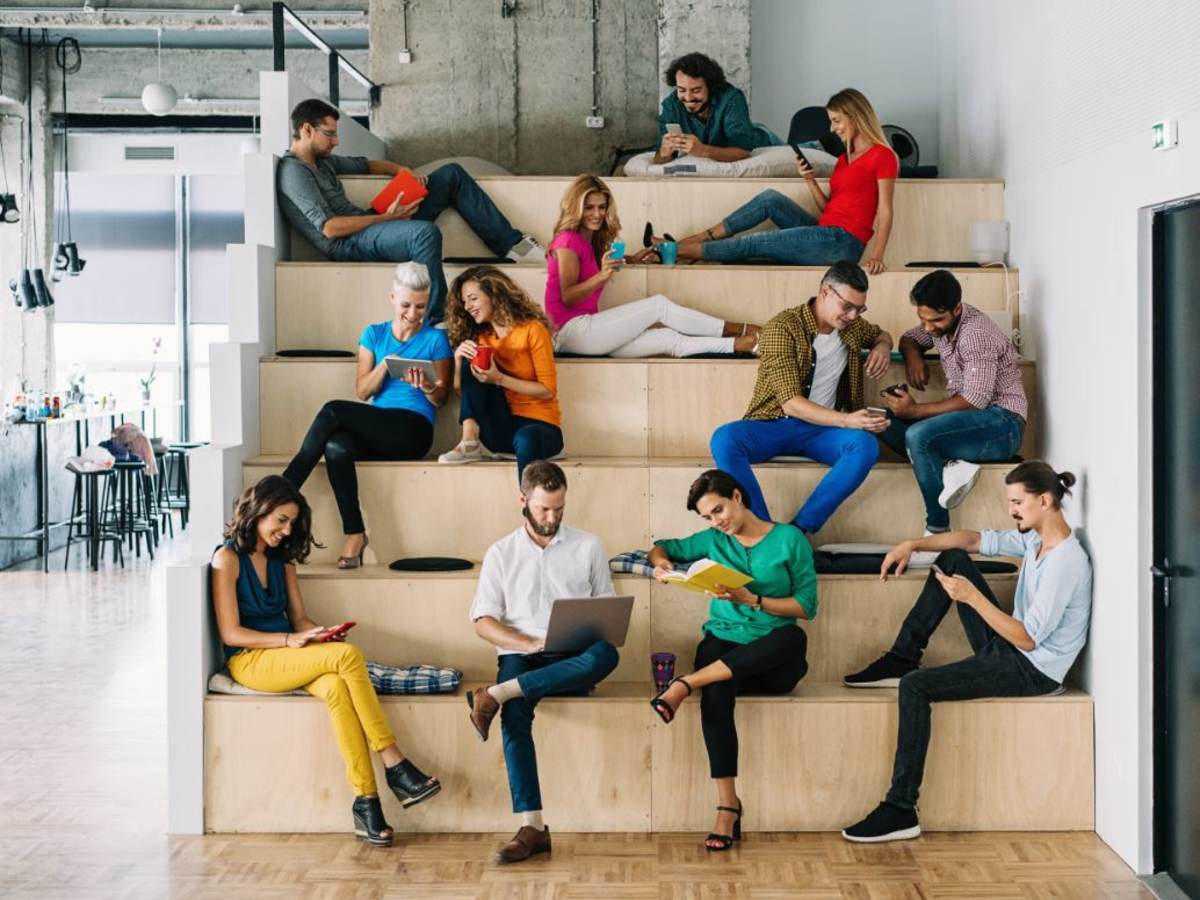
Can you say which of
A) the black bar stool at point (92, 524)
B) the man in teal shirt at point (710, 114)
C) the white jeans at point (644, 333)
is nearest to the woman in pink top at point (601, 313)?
the white jeans at point (644, 333)

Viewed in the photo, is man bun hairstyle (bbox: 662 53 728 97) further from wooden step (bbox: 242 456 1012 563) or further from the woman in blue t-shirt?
wooden step (bbox: 242 456 1012 563)

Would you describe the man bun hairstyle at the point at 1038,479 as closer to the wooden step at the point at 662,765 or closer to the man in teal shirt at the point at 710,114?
the wooden step at the point at 662,765

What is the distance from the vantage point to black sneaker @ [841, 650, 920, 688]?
15.3 ft

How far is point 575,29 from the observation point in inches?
337

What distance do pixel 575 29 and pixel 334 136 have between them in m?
2.86

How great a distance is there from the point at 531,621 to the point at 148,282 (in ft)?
37.7

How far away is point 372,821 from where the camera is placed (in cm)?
434

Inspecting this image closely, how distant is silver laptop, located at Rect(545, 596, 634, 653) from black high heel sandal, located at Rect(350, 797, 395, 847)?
705 mm

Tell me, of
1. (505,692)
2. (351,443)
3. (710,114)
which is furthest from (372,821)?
(710,114)

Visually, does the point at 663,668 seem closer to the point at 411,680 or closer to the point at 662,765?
the point at 662,765

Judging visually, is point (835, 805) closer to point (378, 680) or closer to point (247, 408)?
point (378, 680)

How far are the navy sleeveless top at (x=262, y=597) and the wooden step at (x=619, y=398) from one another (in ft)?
3.59

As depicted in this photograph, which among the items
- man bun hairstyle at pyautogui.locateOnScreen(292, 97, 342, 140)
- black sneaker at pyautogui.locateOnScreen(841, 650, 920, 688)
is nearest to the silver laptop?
black sneaker at pyautogui.locateOnScreen(841, 650, 920, 688)

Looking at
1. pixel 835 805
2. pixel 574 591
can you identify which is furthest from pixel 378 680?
pixel 835 805
